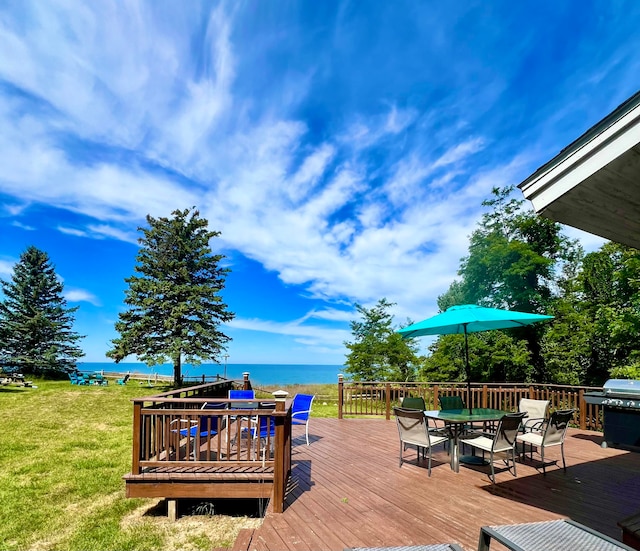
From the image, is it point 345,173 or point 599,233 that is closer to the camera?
point 599,233

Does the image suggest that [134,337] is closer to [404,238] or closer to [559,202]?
[404,238]

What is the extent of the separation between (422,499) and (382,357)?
47.5ft

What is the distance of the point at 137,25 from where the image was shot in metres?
7.16

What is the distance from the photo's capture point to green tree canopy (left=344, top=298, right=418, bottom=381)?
58.0ft

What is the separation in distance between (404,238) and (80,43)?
13970mm

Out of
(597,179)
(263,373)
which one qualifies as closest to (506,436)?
(597,179)

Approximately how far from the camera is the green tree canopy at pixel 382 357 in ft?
58.0

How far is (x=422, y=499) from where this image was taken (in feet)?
12.4

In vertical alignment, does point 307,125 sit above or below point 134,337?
above

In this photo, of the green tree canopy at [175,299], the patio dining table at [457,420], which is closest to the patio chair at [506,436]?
the patio dining table at [457,420]

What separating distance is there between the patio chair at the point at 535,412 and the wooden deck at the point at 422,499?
488 mm

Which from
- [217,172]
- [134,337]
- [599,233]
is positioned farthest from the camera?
[134,337]

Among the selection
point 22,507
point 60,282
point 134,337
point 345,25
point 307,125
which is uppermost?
point 307,125

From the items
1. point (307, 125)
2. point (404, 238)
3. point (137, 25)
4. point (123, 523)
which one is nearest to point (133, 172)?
point (307, 125)
